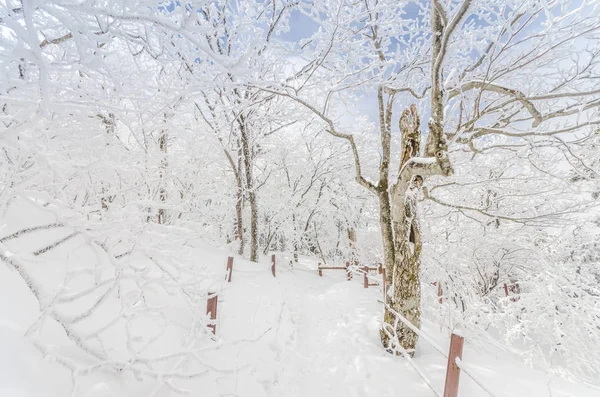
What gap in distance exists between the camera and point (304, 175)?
50.3 feet

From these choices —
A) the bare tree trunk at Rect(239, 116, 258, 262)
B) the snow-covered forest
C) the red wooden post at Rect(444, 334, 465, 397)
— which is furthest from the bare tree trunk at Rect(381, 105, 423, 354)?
the bare tree trunk at Rect(239, 116, 258, 262)

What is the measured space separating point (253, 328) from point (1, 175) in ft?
13.8

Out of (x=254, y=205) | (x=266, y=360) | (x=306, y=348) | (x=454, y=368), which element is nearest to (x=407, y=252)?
(x=454, y=368)

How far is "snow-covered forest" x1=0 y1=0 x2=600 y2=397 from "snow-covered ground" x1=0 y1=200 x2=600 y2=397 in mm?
32

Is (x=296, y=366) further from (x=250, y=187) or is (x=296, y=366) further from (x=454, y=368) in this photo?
(x=250, y=187)

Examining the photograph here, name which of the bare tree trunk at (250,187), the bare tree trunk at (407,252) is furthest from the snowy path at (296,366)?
the bare tree trunk at (250,187)

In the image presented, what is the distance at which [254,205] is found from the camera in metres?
10.4

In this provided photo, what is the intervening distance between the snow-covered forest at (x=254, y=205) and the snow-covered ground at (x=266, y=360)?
0.03 metres

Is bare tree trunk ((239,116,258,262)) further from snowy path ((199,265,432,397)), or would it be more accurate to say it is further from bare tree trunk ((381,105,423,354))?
bare tree trunk ((381,105,423,354))

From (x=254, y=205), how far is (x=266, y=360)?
6.52 m

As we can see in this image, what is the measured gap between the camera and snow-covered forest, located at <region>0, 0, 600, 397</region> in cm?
191

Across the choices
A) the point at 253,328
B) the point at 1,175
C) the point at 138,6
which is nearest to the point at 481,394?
the point at 253,328

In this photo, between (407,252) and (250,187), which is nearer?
(407,252)

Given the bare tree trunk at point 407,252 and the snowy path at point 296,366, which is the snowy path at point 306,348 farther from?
the bare tree trunk at point 407,252
